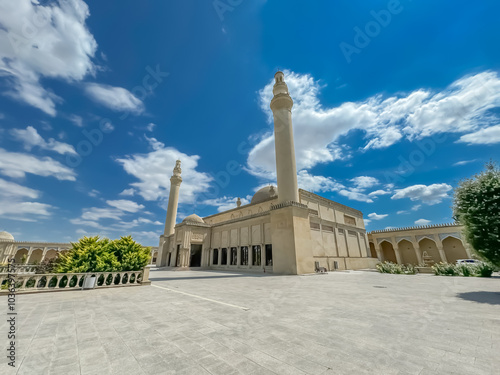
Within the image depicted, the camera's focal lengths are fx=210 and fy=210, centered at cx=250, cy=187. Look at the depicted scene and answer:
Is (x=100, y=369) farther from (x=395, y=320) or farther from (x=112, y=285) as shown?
(x=112, y=285)

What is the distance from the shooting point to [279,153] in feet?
73.4

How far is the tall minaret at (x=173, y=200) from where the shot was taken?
3727cm

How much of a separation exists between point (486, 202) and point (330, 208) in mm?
23665

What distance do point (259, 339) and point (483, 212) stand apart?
10101 mm

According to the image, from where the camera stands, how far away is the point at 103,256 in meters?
10.8

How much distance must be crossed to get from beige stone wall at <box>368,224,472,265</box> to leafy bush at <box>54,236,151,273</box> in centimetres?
3561

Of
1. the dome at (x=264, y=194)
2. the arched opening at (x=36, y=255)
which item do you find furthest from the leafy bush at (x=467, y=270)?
the arched opening at (x=36, y=255)

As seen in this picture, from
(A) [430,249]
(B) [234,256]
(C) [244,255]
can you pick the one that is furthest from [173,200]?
(A) [430,249]

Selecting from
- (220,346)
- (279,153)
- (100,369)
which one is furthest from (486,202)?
(279,153)

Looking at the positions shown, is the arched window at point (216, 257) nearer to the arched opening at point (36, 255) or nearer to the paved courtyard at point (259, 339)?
the paved courtyard at point (259, 339)

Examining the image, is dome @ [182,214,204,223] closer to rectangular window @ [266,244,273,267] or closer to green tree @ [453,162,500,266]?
rectangular window @ [266,244,273,267]

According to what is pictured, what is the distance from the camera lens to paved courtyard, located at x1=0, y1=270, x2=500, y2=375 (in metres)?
2.88

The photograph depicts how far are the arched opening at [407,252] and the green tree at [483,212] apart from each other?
3410cm

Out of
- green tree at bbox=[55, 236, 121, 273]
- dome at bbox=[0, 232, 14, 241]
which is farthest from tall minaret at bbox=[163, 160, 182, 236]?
dome at bbox=[0, 232, 14, 241]
